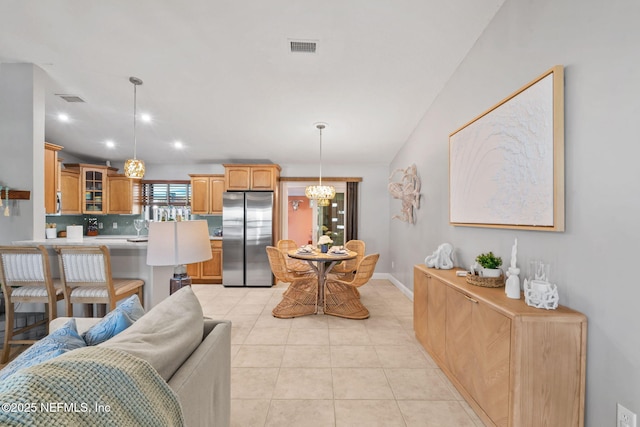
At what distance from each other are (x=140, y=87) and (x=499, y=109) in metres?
3.90

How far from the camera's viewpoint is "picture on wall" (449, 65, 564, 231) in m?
1.62

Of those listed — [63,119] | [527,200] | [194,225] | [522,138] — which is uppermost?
[63,119]

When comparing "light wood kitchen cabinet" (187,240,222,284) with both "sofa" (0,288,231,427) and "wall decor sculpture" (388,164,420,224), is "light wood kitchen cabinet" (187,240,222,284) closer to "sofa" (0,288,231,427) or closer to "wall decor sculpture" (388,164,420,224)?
"wall decor sculpture" (388,164,420,224)

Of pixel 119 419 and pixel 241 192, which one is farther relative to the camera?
pixel 241 192

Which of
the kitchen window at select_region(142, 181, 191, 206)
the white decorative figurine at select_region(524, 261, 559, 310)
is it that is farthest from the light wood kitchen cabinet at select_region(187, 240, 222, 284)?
the white decorative figurine at select_region(524, 261, 559, 310)

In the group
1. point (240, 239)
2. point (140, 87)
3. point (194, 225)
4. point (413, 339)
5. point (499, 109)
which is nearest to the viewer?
point (194, 225)

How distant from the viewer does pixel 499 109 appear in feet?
7.00

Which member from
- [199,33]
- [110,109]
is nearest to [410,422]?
[199,33]

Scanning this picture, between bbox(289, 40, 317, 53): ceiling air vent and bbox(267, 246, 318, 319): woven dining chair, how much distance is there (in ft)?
7.72

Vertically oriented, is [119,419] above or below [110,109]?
below

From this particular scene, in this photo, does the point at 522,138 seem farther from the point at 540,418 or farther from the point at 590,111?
the point at 540,418

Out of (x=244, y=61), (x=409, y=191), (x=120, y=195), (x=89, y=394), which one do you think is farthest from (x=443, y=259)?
(x=120, y=195)

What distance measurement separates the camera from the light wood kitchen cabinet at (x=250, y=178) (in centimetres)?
520

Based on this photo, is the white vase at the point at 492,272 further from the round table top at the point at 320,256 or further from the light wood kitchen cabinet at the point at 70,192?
the light wood kitchen cabinet at the point at 70,192
